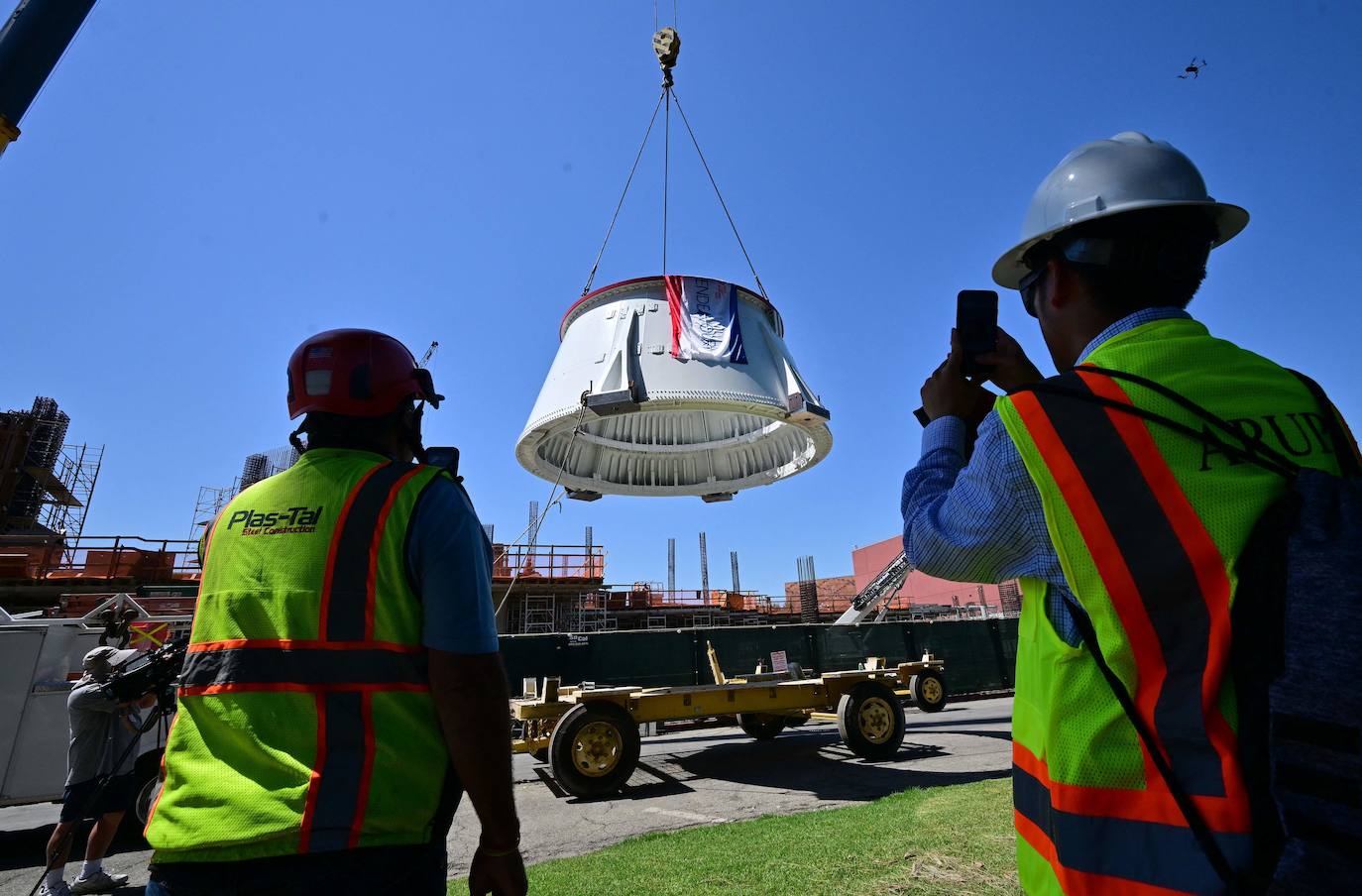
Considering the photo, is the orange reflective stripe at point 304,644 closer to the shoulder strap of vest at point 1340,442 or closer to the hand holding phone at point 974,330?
the hand holding phone at point 974,330

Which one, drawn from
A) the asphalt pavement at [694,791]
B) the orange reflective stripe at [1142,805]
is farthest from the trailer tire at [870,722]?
the orange reflective stripe at [1142,805]

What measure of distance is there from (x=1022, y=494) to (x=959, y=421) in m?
0.36

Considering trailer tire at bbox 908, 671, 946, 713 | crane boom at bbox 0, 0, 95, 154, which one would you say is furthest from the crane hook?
trailer tire at bbox 908, 671, 946, 713

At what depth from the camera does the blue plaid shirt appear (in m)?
1.29

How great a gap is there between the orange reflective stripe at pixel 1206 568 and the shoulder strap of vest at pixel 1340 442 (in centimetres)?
32

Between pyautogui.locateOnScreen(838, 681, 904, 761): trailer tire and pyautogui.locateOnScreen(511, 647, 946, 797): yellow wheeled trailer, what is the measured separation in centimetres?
1

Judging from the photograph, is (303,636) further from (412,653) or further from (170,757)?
(170,757)

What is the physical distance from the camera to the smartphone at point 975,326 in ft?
5.66

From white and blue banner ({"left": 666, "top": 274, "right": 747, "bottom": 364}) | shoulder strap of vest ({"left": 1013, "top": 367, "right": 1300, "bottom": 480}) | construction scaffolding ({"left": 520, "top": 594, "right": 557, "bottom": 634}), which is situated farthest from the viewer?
construction scaffolding ({"left": 520, "top": 594, "right": 557, "bottom": 634})

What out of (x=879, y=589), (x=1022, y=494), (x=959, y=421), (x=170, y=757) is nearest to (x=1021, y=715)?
(x=1022, y=494)

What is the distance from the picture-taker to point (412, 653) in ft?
5.61

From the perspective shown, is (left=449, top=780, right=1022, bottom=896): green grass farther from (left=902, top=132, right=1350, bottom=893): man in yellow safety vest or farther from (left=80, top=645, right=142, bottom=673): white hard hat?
(left=80, top=645, right=142, bottom=673): white hard hat

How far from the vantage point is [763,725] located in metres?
12.4

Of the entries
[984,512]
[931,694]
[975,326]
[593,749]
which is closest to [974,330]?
[975,326]
